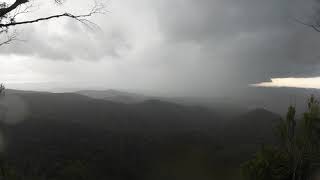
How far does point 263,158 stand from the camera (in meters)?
33.6

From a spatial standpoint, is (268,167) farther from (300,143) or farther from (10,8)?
(10,8)

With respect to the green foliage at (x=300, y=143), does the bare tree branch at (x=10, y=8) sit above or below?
above

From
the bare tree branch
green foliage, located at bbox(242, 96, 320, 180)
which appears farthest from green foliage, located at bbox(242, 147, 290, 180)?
the bare tree branch

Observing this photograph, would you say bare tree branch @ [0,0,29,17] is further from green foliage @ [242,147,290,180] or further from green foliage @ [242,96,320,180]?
green foliage @ [242,147,290,180]

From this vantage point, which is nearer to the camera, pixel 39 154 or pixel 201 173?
pixel 201 173

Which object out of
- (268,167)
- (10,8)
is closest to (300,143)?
(268,167)

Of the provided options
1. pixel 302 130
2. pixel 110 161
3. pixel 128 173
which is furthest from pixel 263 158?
pixel 110 161

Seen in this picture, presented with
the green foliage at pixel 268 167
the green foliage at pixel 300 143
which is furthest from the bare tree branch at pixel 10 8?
the green foliage at pixel 268 167

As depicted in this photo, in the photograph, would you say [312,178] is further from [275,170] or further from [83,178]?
[83,178]

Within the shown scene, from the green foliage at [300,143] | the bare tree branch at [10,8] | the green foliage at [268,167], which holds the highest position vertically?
the bare tree branch at [10,8]

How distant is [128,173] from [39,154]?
52.8 meters

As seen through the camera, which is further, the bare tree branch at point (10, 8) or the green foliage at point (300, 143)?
the green foliage at point (300, 143)

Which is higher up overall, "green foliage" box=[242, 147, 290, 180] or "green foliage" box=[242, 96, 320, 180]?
"green foliage" box=[242, 96, 320, 180]

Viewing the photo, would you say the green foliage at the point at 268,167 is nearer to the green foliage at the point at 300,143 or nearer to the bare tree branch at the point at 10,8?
the green foliage at the point at 300,143
